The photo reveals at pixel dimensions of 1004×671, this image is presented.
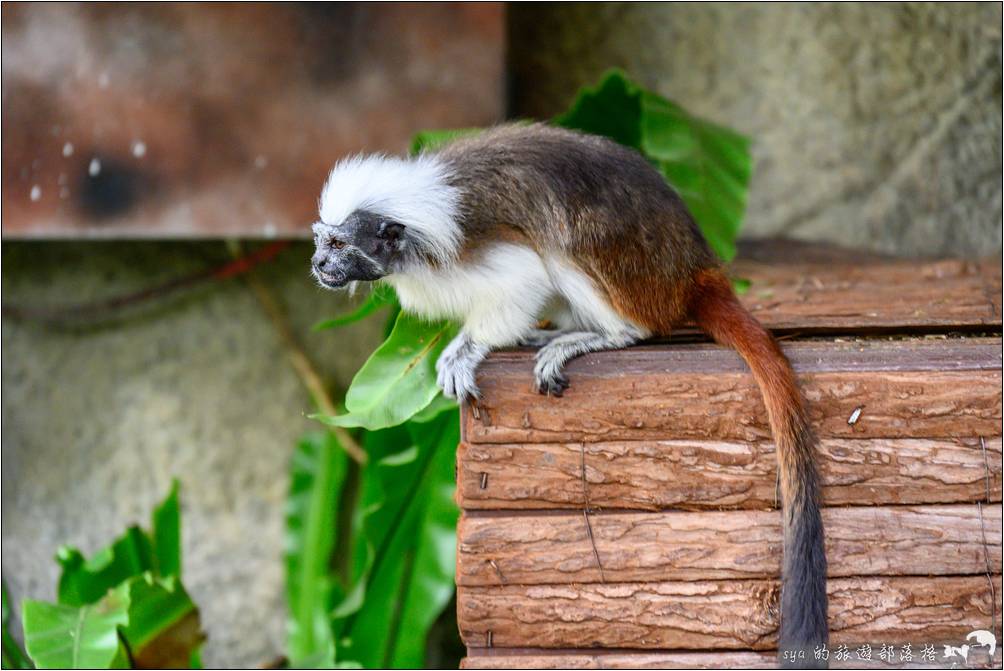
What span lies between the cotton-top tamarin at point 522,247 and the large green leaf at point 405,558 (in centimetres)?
71

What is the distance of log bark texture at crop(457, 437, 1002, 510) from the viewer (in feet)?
6.43

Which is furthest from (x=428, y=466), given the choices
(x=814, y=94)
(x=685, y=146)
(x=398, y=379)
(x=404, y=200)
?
(x=814, y=94)

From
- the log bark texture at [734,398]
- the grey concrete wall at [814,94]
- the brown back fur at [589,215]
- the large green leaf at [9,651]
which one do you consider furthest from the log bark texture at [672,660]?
the grey concrete wall at [814,94]

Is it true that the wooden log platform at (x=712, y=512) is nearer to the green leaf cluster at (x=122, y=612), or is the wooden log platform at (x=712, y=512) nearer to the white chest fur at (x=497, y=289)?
the white chest fur at (x=497, y=289)

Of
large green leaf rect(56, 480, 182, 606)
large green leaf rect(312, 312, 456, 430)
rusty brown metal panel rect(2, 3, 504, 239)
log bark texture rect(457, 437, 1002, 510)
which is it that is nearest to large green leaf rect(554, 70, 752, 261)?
rusty brown metal panel rect(2, 3, 504, 239)

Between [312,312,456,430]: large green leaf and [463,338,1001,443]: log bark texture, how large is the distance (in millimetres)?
181

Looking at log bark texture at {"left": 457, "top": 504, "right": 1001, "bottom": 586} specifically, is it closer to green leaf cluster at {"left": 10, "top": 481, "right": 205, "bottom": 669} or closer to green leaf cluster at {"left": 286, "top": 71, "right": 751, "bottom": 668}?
green leaf cluster at {"left": 286, "top": 71, "right": 751, "bottom": 668}

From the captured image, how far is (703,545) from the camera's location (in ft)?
6.48

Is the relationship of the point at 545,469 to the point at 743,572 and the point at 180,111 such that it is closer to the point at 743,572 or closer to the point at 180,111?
the point at 743,572

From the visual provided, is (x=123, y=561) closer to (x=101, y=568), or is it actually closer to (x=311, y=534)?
(x=101, y=568)

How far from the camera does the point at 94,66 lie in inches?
126

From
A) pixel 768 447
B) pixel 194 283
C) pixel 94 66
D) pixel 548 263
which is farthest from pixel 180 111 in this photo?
pixel 768 447

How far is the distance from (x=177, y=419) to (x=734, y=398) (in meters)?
2.51

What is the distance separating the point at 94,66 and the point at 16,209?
493 mm
